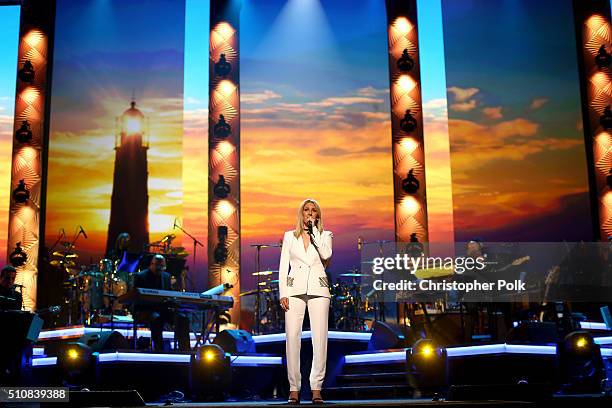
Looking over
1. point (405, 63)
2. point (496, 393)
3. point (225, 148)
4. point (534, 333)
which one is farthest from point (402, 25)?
point (496, 393)

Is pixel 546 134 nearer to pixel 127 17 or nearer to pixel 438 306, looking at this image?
pixel 438 306

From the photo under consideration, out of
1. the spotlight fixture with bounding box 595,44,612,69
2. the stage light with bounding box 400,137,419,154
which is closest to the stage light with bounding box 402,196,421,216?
the stage light with bounding box 400,137,419,154

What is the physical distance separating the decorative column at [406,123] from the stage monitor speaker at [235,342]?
3743 mm

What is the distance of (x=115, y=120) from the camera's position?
12.6m

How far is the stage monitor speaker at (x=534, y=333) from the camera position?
27.5ft

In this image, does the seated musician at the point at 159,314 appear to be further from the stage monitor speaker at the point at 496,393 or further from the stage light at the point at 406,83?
the stage light at the point at 406,83

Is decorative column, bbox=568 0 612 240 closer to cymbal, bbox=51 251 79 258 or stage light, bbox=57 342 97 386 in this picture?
stage light, bbox=57 342 97 386

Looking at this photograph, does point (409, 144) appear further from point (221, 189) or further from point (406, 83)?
point (221, 189)

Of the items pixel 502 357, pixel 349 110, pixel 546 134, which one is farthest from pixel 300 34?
pixel 502 357

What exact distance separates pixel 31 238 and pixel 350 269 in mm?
5051

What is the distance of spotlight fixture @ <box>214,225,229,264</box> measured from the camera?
1188 centimetres

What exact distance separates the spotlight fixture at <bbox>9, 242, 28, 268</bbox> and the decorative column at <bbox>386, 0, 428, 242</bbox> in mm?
5842

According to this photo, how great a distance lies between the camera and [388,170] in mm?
12602

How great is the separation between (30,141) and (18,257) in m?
1.88
